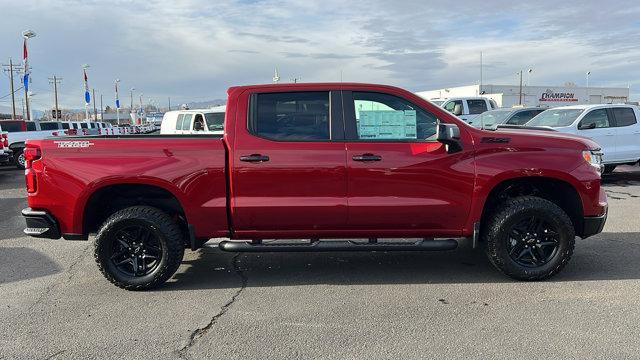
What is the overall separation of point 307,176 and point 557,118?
378 inches

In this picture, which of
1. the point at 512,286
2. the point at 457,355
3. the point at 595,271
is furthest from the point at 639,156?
the point at 457,355

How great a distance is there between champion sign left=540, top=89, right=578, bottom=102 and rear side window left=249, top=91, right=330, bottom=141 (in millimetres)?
70345

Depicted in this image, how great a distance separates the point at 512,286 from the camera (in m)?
4.95

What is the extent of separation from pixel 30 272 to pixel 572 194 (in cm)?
572

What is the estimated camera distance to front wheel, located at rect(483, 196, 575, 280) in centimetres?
490

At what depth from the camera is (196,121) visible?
49.1 feet

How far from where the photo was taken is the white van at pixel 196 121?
14531 millimetres

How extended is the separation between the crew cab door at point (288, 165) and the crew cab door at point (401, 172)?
14 centimetres

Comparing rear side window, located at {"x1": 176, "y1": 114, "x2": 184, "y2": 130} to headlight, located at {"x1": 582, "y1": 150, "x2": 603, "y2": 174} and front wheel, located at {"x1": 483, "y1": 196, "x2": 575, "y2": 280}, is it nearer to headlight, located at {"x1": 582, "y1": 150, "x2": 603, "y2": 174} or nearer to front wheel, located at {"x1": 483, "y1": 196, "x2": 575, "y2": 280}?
front wheel, located at {"x1": 483, "y1": 196, "x2": 575, "y2": 280}

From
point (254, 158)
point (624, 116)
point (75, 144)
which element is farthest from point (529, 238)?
point (624, 116)

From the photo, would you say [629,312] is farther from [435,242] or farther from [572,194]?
[435,242]

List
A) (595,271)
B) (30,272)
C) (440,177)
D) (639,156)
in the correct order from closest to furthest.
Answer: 1. (440,177)
2. (595,271)
3. (30,272)
4. (639,156)

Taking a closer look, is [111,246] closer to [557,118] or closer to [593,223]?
[593,223]

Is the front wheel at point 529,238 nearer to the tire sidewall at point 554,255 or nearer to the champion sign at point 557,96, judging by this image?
the tire sidewall at point 554,255
